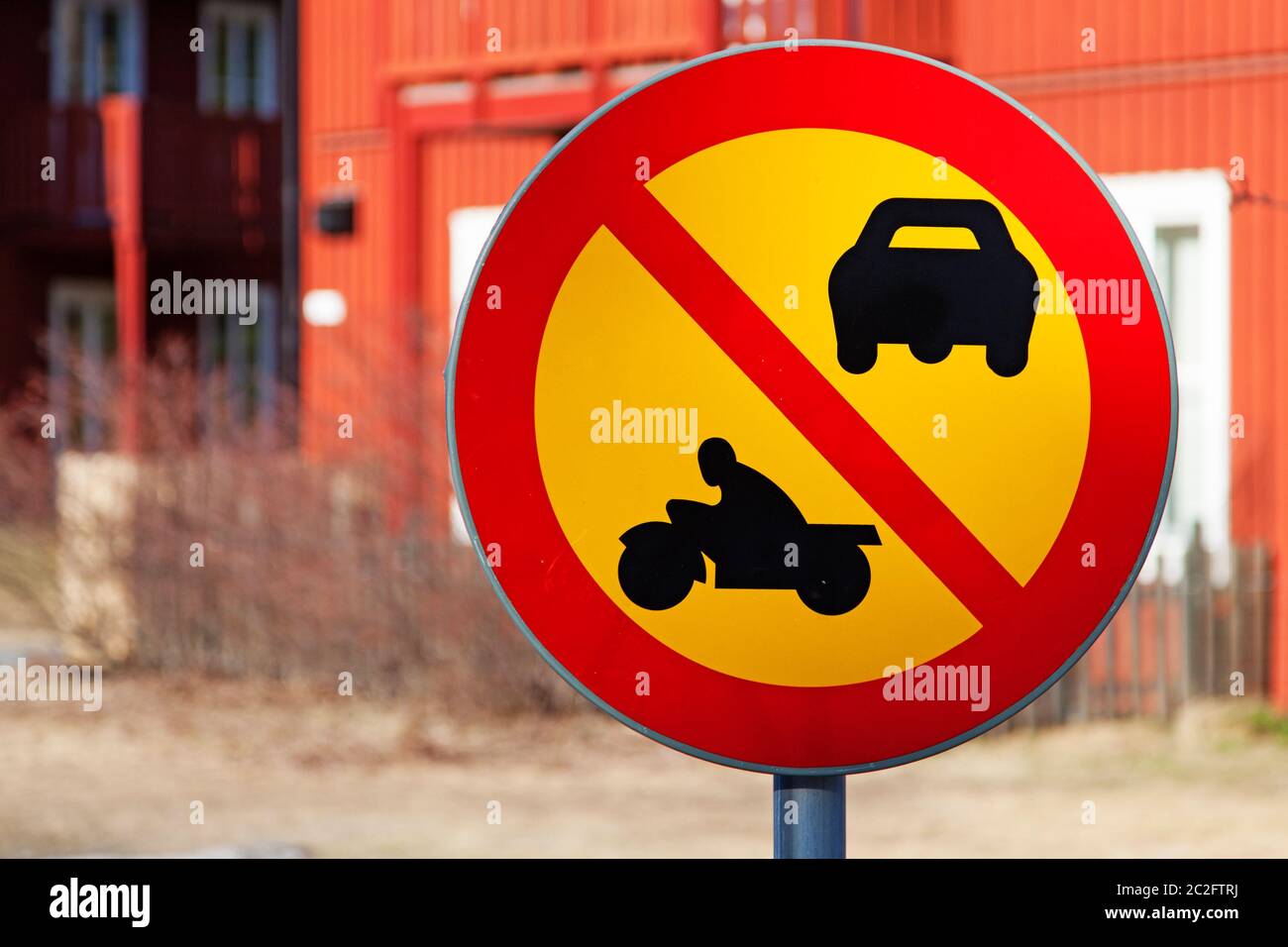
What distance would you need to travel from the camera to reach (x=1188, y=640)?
9.47 meters

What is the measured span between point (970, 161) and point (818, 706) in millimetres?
528

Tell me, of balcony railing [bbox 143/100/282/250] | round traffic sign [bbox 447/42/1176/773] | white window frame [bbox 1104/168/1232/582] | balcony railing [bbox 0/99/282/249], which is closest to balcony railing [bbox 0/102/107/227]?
balcony railing [bbox 0/99/282/249]

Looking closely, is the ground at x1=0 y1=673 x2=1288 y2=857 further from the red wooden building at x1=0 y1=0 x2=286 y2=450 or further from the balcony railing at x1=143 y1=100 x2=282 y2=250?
the balcony railing at x1=143 y1=100 x2=282 y2=250

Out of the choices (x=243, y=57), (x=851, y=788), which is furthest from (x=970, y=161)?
(x=243, y=57)

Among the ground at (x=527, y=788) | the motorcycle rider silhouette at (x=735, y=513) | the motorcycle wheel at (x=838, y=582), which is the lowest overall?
the ground at (x=527, y=788)

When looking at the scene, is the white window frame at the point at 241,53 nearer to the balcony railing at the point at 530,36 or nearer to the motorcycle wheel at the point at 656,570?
the balcony railing at the point at 530,36

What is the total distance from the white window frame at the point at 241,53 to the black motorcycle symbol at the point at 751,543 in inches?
762

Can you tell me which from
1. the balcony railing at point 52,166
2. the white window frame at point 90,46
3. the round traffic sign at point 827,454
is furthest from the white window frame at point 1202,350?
the white window frame at point 90,46

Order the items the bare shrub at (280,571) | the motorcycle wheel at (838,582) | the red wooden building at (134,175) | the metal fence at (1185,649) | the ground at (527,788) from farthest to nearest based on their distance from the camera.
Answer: the red wooden building at (134,175) → the bare shrub at (280,571) → the metal fence at (1185,649) → the ground at (527,788) → the motorcycle wheel at (838,582)

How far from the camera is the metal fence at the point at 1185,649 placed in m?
9.45

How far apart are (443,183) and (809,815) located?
1203cm

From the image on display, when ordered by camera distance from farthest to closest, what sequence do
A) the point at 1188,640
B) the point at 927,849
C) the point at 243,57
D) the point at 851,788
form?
the point at 243,57 → the point at 1188,640 → the point at 851,788 → the point at 927,849

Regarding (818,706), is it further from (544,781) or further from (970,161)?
(544,781)

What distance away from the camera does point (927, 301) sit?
1729 millimetres
